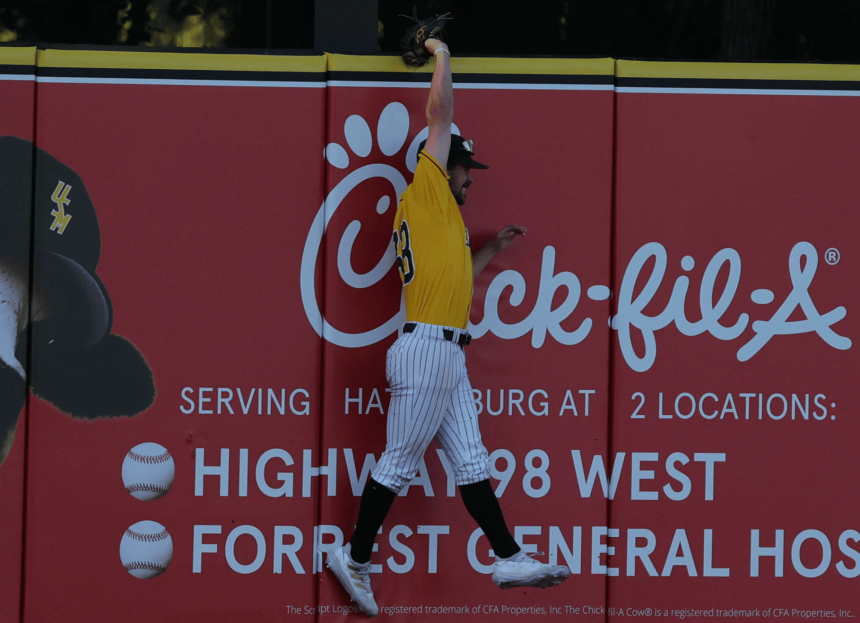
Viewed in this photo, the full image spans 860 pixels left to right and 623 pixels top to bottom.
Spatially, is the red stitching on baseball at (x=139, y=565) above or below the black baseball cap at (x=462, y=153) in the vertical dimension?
below

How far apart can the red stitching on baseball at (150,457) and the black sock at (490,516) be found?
1280 millimetres

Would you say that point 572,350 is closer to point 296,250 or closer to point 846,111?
point 296,250

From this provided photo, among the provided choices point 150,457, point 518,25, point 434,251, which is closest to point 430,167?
point 434,251

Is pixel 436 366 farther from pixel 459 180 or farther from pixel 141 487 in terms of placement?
pixel 141 487

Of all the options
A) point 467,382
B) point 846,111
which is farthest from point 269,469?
point 846,111

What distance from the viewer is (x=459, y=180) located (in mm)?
3410

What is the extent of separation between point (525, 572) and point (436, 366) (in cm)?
87

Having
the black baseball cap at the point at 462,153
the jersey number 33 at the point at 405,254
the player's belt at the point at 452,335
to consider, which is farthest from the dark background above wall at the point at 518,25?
the player's belt at the point at 452,335

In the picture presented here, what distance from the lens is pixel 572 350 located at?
3562 millimetres

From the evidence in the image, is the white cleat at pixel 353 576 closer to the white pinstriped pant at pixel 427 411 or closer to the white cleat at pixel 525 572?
the white pinstriped pant at pixel 427 411

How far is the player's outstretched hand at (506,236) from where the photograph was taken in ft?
11.5

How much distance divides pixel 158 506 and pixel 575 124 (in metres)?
2.41

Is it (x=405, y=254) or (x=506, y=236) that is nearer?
(x=405, y=254)

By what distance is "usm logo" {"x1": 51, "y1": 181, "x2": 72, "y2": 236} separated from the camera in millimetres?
3506
